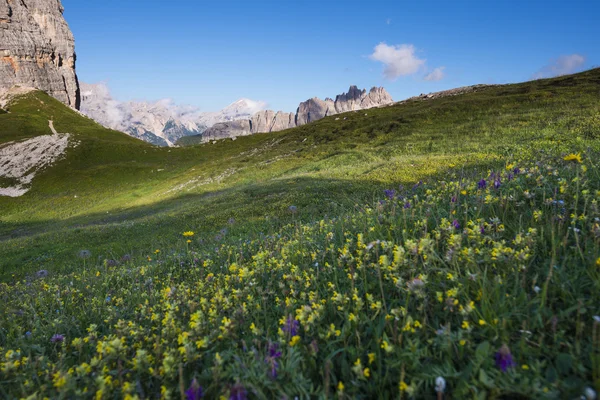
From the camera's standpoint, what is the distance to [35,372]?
116 inches

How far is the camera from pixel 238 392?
6.54 feet

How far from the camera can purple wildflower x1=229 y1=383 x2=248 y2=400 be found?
1.99 m

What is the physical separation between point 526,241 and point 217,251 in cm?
602

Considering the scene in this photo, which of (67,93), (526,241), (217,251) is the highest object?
(67,93)

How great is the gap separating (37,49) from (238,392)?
788 feet

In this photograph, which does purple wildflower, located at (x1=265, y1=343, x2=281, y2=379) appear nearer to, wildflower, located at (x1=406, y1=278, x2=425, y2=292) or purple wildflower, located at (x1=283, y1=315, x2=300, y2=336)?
purple wildflower, located at (x1=283, y1=315, x2=300, y2=336)

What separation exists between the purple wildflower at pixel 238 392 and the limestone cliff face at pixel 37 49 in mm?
221102

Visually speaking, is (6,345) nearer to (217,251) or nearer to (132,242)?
(217,251)

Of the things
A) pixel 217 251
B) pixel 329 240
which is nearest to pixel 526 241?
pixel 329 240

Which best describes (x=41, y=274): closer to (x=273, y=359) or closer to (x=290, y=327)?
(x=290, y=327)

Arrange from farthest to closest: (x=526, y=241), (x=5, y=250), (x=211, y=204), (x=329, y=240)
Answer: (x=211, y=204)
(x=5, y=250)
(x=329, y=240)
(x=526, y=241)

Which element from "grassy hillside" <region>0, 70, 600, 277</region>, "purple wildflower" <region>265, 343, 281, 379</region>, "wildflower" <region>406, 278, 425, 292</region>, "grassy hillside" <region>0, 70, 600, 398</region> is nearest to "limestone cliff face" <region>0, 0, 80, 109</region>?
"grassy hillside" <region>0, 70, 600, 277</region>

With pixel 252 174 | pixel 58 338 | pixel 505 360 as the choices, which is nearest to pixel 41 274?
pixel 58 338

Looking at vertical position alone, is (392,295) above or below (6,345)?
above
